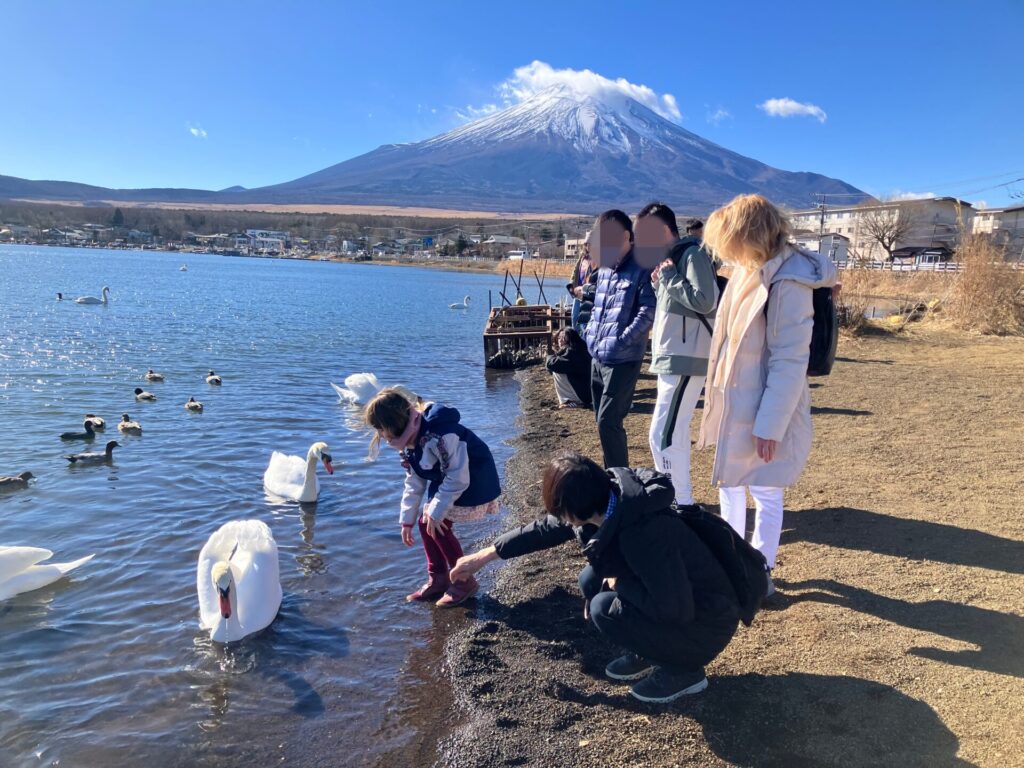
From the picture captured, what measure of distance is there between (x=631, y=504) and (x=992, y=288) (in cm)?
1841

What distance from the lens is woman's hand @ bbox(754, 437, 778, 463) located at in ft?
11.9

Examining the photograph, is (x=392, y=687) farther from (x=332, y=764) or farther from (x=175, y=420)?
(x=175, y=420)

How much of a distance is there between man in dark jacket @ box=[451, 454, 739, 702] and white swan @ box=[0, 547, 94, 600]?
173 inches

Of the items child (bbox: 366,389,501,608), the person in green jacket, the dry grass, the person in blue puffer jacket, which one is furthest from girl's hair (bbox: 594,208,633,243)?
the dry grass

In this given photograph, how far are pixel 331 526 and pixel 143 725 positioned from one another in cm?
294

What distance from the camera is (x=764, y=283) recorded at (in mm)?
3609

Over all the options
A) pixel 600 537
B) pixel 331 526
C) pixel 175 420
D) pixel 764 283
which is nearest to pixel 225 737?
pixel 600 537

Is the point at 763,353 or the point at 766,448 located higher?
the point at 763,353

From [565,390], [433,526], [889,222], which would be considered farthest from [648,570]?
[889,222]

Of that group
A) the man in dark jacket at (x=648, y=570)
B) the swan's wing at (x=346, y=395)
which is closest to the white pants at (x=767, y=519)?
the man in dark jacket at (x=648, y=570)

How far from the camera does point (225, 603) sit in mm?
4492

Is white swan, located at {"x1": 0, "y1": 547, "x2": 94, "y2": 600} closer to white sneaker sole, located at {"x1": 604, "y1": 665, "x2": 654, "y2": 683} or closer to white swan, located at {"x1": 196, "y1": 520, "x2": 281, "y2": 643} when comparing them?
white swan, located at {"x1": 196, "y1": 520, "x2": 281, "y2": 643}

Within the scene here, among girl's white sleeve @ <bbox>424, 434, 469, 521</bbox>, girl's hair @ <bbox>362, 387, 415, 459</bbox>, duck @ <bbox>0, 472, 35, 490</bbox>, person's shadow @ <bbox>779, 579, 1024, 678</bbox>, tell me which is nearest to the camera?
person's shadow @ <bbox>779, 579, 1024, 678</bbox>

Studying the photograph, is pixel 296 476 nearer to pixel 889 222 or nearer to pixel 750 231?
pixel 750 231
